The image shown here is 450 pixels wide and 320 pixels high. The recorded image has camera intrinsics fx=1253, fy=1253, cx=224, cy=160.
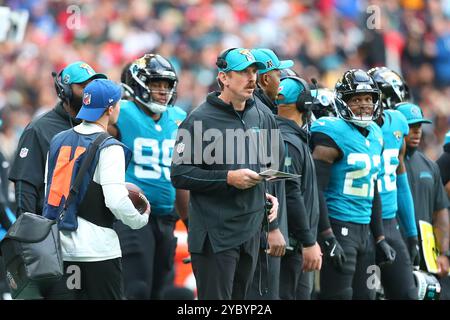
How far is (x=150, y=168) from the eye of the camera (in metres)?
9.68

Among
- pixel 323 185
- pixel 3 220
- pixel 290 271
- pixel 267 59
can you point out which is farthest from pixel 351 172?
pixel 3 220

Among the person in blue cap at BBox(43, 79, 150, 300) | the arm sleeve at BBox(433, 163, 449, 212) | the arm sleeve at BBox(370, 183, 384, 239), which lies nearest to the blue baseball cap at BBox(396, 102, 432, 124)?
the arm sleeve at BBox(433, 163, 449, 212)

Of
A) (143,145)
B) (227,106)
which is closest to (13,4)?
(143,145)

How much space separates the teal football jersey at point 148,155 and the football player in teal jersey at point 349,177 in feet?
3.91

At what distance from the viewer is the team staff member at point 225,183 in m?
7.89

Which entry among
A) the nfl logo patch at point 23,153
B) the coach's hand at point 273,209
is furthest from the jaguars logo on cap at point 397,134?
the nfl logo patch at point 23,153

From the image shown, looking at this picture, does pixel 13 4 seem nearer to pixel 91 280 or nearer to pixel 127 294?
pixel 127 294

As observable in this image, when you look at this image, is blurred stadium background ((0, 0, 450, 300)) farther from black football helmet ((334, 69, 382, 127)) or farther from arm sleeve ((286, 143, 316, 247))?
arm sleeve ((286, 143, 316, 247))

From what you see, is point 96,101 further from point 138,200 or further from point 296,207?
point 296,207

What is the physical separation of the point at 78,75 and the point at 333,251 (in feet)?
7.32

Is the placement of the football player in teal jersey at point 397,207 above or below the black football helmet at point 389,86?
below

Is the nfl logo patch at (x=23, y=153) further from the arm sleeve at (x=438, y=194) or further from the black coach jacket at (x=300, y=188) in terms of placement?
the arm sleeve at (x=438, y=194)

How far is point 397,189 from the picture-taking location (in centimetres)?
1020

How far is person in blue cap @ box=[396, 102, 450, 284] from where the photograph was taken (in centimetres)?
1044
